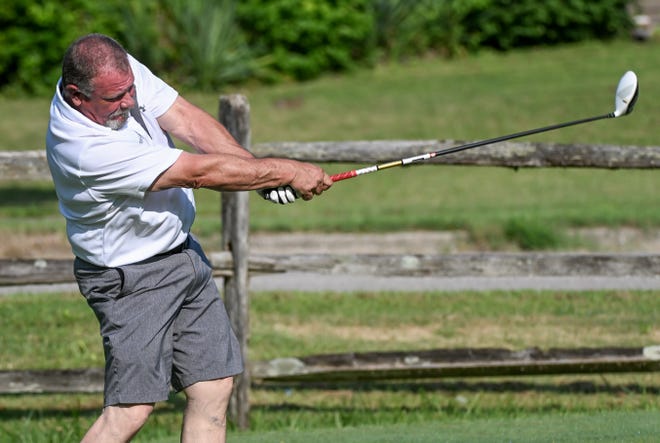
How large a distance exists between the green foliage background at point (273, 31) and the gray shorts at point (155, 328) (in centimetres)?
1223

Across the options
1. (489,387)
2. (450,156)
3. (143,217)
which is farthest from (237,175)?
(489,387)

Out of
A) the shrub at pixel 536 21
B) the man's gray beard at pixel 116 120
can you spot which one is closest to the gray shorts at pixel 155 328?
Result: the man's gray beard at pixel 116 120

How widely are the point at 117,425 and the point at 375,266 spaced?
2.24m

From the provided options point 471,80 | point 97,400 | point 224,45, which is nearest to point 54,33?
point 224,45

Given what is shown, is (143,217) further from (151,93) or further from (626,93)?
(626,93)

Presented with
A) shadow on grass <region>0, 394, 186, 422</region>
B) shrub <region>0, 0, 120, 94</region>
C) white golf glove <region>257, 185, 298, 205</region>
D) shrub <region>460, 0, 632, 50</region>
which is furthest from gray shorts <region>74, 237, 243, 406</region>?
shrub <region>460, 0, 632, 50</region>

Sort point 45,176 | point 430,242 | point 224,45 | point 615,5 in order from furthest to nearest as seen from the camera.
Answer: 1. point 615,5
2. point 224,45
3. point 430,242
4. point 45,176

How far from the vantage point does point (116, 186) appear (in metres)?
4.22

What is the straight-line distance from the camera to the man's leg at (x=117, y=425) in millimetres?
4461

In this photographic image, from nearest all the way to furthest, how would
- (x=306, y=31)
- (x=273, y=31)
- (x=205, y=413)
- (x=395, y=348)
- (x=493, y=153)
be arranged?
(x=205, y=413), (x=493, y=153), (x=395, y=348), (x=273, y=31), (x=306, y=31)

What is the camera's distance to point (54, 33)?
16.3 meters

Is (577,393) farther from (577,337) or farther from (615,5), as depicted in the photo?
(615,5)

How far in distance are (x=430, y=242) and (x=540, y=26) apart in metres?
10.1

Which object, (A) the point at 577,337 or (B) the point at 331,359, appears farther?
(A) the point at 577,337
